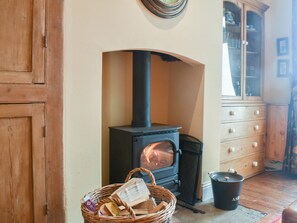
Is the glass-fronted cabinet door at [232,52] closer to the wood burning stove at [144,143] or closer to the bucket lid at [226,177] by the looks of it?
the bucket lid at [226,177]

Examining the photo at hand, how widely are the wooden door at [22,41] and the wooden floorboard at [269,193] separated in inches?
88.2

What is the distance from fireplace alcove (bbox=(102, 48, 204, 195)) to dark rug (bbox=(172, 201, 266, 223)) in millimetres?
618

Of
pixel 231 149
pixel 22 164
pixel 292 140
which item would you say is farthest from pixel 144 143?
pixel 292 140

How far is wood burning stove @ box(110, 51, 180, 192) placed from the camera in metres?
2.20

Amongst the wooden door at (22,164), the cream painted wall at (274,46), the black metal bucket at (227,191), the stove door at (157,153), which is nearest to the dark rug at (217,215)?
the black metal bucket at (227,191)

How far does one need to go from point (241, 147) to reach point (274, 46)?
1654mm

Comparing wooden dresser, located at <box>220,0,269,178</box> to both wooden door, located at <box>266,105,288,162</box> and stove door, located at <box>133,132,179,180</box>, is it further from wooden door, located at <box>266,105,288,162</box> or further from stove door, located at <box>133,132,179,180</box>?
stove door, located at <box>133,132,179,180</box>

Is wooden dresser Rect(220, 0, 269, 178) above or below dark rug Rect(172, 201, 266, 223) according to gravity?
above

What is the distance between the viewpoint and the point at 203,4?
270cm

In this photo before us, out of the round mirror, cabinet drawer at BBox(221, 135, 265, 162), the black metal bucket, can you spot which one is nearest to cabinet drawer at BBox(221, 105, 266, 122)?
cabinet drawer at BBox(221, 135, 265, 162)

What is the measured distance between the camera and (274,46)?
395 centimetres

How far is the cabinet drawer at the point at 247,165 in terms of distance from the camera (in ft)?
10.7

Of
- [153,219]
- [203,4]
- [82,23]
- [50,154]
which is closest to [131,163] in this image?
[50,154]

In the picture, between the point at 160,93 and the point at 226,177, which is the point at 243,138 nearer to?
the point at 226,177
